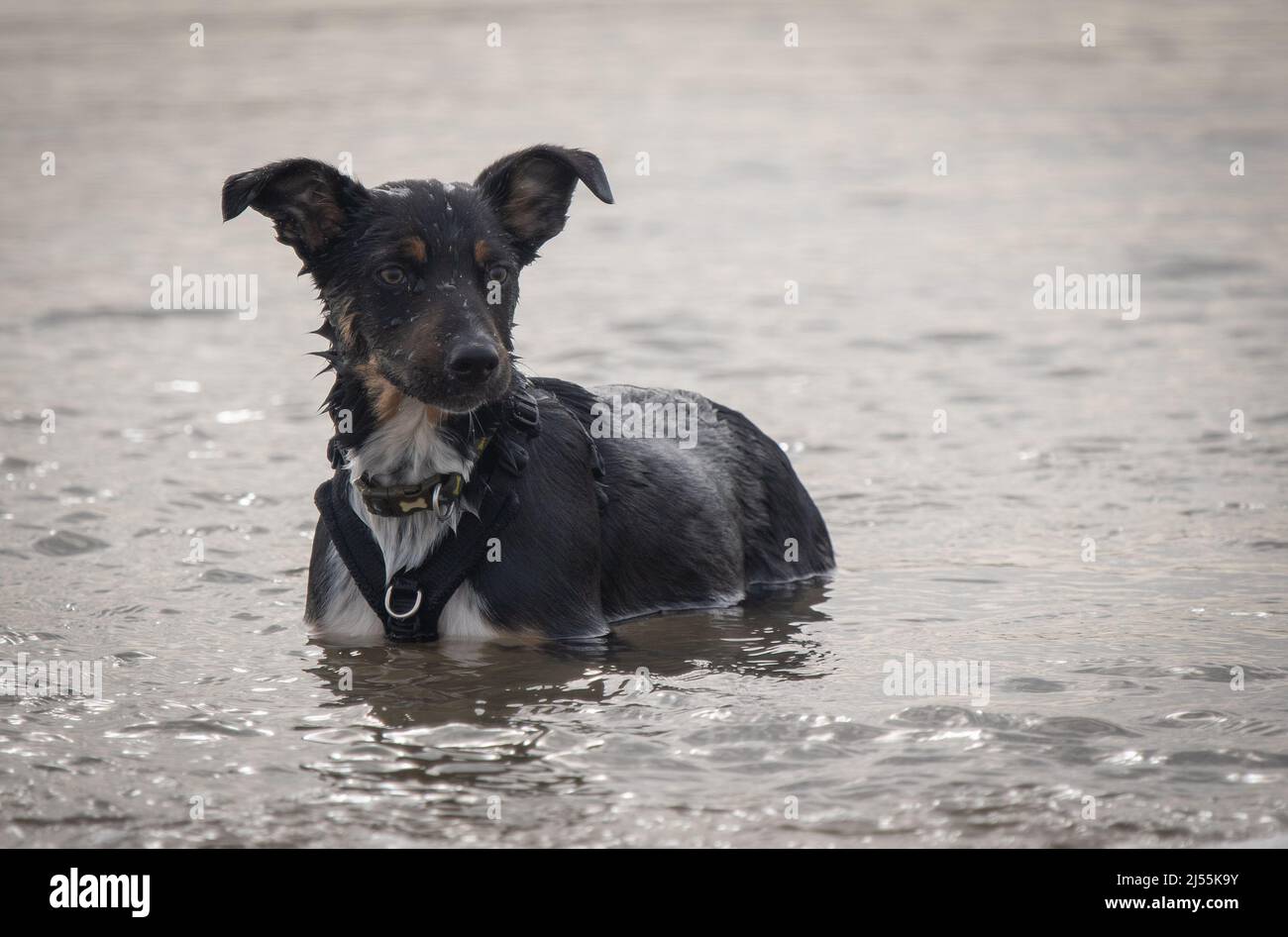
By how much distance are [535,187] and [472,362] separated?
1158mm

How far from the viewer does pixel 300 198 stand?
666 centimetres

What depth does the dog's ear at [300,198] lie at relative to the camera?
21.2 feet

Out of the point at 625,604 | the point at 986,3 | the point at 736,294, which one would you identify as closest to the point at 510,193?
the point at 625,604

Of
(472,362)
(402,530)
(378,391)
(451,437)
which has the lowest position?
(402,530)

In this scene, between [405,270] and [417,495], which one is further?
[417,495]

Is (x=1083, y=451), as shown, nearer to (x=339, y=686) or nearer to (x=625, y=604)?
(x=625, y=604)

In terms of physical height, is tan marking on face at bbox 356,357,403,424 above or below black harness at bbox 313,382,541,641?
above

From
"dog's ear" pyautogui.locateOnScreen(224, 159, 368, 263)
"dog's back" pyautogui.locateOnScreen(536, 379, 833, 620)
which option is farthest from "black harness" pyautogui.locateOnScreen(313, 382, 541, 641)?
"dog's ear" pyautogui.locateOnScreen(224, 159, 368, 263)

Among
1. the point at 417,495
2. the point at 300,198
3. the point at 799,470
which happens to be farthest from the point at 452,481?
the point at 799,470

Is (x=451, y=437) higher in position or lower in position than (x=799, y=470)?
higher

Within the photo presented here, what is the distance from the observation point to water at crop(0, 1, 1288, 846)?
18.7 ft

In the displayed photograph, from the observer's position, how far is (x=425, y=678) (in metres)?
6.78

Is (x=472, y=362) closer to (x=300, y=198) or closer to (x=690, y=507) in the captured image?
(x=300, y=198)

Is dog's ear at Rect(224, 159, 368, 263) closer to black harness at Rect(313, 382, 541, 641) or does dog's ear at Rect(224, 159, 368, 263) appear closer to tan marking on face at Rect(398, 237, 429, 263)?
tan marking on face at Rect(398, 237, 429, 263)
